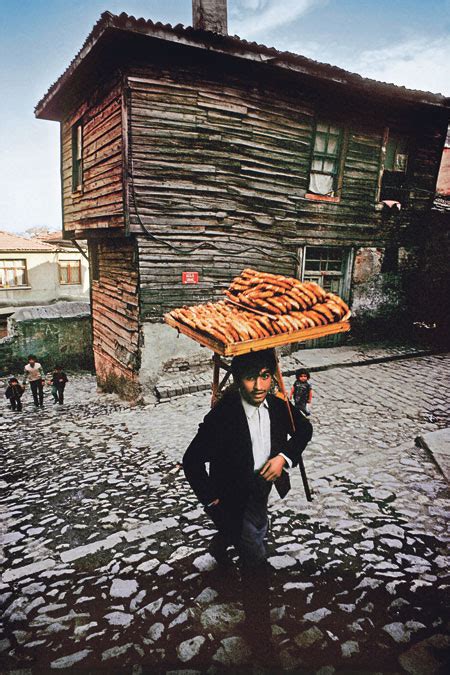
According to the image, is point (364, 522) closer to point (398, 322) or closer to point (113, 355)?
point (113, 355)

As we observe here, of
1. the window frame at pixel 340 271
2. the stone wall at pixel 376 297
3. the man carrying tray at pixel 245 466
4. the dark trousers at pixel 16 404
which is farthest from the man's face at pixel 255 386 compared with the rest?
the stone wall at pixel 376 297

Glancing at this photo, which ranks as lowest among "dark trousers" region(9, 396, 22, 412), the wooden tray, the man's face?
"dark trousers" region(9, 396, 22, 412)

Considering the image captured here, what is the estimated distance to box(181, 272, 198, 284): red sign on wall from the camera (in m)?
9.35

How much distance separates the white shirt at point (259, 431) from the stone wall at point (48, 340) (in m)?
14.4

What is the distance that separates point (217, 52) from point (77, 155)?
5.49m

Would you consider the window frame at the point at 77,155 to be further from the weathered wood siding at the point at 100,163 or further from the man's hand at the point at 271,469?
the man's hand at the point at 271,469

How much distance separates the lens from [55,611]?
10.2 ft

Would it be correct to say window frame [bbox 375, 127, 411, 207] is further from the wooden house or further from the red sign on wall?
the red sign on wall

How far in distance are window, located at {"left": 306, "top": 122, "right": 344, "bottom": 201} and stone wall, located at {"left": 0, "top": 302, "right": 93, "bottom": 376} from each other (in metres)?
10.6

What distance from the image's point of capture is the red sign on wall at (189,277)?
9346mm

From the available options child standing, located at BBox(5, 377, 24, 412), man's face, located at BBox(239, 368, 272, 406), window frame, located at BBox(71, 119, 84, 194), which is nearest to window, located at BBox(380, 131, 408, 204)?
window frame, located at BBox(71, 119, 84, 194)

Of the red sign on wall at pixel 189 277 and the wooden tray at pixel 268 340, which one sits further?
the red sign on wall at pixel 189 277

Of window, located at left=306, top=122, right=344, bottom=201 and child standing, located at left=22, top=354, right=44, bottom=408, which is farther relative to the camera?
window, located at left=306, top=122, right=344, bottom=201

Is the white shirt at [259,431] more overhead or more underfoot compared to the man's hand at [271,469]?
more overhead
